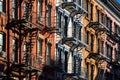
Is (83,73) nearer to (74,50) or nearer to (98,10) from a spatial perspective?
(74,50)

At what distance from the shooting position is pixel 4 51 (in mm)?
48625

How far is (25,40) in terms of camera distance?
51656mm

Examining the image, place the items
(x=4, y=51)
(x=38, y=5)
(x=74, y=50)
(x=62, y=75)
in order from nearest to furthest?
(x=4, y=51), (x=38, y=5), (x=62, y=75), (x=74, y=50)

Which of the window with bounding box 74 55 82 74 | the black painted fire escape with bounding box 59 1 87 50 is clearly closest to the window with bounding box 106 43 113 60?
the window with bounding box 74 55 82 74

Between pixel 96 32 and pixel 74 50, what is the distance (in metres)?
10.4

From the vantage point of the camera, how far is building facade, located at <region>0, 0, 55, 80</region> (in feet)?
160

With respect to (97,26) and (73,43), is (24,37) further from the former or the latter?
(97,26)

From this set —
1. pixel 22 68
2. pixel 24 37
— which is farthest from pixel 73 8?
pixel 22 68

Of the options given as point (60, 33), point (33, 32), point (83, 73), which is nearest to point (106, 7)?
point (83, 73)

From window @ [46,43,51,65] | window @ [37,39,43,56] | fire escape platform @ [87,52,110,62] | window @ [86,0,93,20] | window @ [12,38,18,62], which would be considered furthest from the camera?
window @ [86,0,93,20]

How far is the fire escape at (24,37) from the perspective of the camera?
160 ft

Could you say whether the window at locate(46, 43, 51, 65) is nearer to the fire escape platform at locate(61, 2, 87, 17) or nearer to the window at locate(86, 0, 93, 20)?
the fire escape platform at locate(61, 2, 87, 17)

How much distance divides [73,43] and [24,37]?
1182cm

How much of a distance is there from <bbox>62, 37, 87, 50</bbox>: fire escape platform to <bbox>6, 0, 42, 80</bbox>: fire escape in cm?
842
